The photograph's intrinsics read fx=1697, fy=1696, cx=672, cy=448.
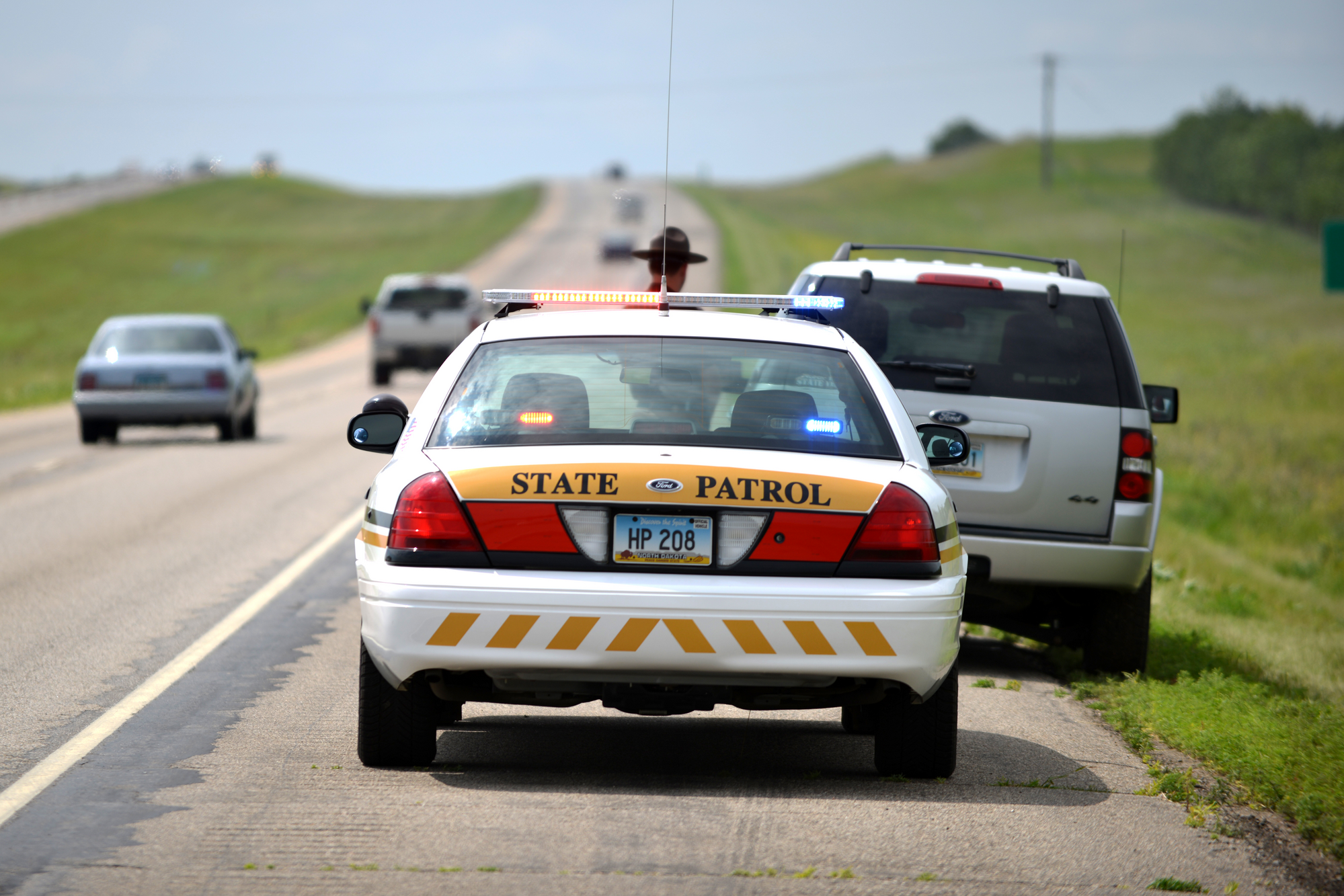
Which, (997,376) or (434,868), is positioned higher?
(997,376)

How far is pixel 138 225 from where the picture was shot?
104 m

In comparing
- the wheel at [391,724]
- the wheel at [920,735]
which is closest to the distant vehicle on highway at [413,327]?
the wheel at [391,724]

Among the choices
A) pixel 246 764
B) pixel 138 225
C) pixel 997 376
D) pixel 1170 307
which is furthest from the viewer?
pixel 138 225

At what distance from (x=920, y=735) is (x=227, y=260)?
300 feet

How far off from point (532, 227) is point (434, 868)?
88095 mm

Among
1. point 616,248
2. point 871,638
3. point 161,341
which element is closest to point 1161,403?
point 871,638

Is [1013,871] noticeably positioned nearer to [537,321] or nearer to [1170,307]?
[537,321]

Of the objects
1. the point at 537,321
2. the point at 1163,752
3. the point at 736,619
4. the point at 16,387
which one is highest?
the point at 537,321

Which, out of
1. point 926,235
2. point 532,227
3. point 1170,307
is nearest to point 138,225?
point 532,227

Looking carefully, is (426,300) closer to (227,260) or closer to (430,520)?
(430,520)

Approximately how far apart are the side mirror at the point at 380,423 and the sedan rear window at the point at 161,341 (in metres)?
15.9

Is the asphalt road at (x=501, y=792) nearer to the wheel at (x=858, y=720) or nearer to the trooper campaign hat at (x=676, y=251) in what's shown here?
the wheel at (x=858, y=720)

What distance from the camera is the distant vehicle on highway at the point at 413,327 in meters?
33.2

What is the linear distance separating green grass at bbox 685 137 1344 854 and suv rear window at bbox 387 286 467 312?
14.2m
